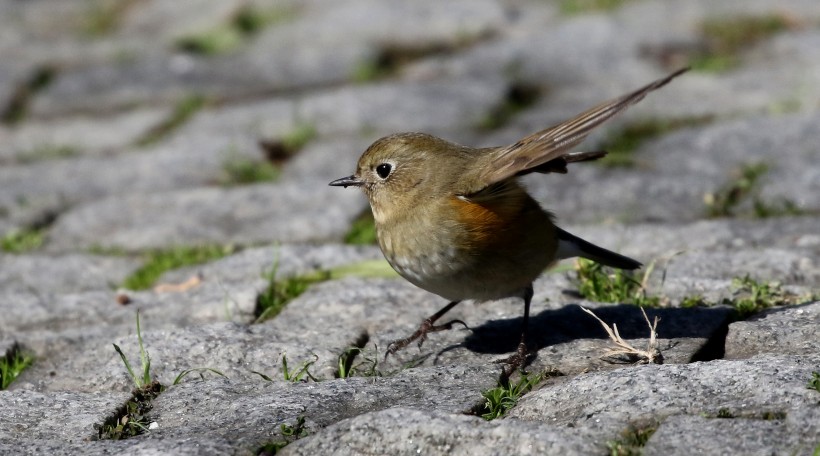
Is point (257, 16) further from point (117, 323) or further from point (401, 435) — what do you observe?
point (401, 435)

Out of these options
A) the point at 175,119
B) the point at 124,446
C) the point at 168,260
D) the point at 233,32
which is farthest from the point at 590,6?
the point at 124,446

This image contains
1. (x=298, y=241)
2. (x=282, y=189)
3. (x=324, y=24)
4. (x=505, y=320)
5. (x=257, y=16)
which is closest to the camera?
(x=505, y=320)

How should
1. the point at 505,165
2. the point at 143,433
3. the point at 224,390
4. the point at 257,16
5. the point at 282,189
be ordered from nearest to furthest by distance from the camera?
1. the point at 143,433
2. the point at 224,390
3. the point at 505,165
4. the point at 282,189
5. the point at 257,16

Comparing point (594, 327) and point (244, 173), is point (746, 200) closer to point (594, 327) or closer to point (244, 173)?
point (594, 327)

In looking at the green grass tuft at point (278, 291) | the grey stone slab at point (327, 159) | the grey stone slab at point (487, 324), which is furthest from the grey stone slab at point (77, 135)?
the grey stone slab at point (487, 324)

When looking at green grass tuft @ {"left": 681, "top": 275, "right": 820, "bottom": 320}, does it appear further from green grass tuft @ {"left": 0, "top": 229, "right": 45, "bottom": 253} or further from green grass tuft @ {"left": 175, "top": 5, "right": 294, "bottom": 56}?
green grass tuft @ {"left": 175, "top": 5, "right": 294, "bottom": 56}

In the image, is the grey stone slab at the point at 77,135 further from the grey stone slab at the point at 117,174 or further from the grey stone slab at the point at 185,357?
the grey stone slab at the point at 185,357

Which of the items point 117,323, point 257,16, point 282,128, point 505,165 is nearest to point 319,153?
point 282,128
